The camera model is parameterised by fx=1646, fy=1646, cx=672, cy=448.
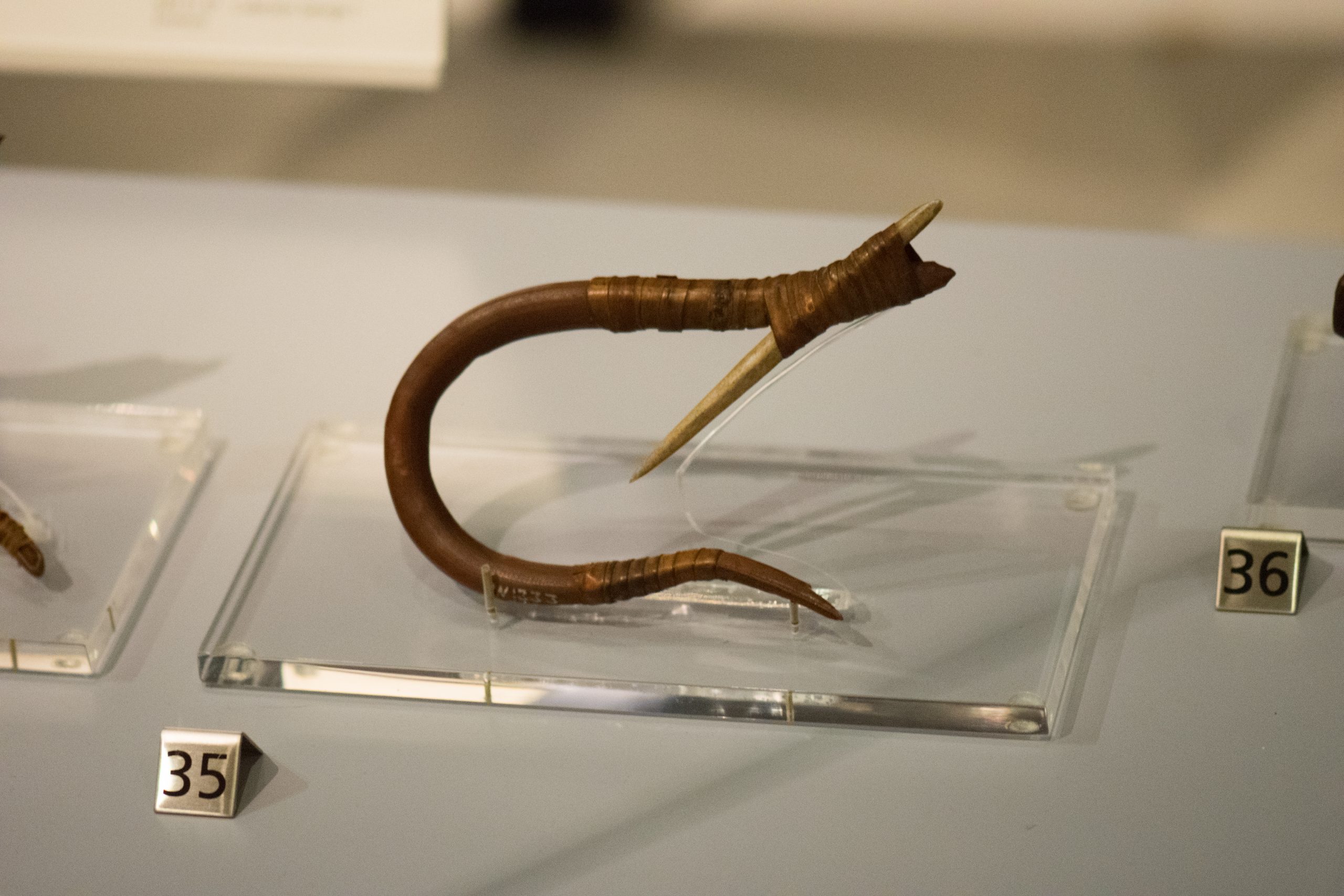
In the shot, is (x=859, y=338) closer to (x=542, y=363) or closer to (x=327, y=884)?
(x=542, y=363)

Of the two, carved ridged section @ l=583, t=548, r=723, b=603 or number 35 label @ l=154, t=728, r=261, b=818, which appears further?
carved ridged section @ l=583, t=548, r=723, b=603

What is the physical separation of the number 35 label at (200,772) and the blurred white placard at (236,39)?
4.01 feet

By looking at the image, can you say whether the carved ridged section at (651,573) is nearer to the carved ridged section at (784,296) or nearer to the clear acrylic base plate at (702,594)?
the clear acrylic base plate at (702,594)

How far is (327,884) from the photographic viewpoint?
1.64 m

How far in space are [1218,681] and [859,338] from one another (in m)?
0.81

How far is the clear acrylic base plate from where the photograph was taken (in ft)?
5.94

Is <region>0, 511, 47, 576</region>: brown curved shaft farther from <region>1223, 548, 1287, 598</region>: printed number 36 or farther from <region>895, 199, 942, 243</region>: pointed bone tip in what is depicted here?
<region>1223, 548, 1287, 598</region>: printed number 36

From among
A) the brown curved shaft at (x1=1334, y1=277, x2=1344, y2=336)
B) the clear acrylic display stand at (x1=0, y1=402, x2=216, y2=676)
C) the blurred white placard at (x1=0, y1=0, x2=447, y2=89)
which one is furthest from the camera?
the blurred white placard at (x1=0, y1=0, x2=447, y2=89)

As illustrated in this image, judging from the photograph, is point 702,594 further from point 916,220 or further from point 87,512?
point 87,512

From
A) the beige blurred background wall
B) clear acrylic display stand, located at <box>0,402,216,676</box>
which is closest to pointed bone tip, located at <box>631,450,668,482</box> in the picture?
clear acrylic display stand, located at <box>0,402,216,676</box>

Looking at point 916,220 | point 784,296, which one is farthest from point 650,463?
point 916,220

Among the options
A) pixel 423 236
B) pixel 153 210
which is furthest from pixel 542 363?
pixel 153 210

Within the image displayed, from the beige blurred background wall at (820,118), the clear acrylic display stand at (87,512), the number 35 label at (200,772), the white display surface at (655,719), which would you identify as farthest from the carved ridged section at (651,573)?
the beige blurred background wall at (820,118)

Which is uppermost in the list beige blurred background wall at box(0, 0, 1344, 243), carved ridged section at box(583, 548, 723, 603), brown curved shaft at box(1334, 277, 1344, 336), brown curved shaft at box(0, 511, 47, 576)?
beige blurred background wall at box(0, 0, 1344, 243)
